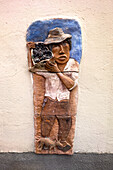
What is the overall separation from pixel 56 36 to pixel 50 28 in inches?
4.8

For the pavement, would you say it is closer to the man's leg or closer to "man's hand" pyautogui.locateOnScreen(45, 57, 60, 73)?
the man's leg

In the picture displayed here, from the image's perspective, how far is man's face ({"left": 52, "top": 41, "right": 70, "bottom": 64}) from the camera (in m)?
1.51

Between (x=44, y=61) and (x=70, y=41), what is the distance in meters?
0.36

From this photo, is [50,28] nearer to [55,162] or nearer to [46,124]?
[46,124]

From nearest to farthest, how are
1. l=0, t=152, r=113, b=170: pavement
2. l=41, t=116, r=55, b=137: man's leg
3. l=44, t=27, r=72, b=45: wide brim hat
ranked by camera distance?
l=44, t=27, r=72, b=45: wide brim hat, l=41, t=116, r=55, b=137: man's leg, l=0, t=152, r=113, b=170: pavement

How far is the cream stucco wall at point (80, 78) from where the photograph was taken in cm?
152

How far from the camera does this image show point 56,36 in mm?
1475

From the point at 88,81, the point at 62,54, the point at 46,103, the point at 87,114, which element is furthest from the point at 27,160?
the point at 62,54

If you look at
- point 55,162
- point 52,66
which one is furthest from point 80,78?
point 55,162

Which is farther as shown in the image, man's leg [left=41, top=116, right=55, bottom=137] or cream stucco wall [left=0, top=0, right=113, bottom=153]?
man's leg [left=41, top=116, right=55, bottom=137]

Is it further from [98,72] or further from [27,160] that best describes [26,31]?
[27,160]

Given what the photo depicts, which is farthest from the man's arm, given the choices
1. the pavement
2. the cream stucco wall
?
the pavement

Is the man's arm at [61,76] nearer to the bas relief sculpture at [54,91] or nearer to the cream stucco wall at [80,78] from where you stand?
the bas relief sculpture at [54,91]

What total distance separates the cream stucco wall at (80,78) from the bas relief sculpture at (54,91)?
10 centimetres
